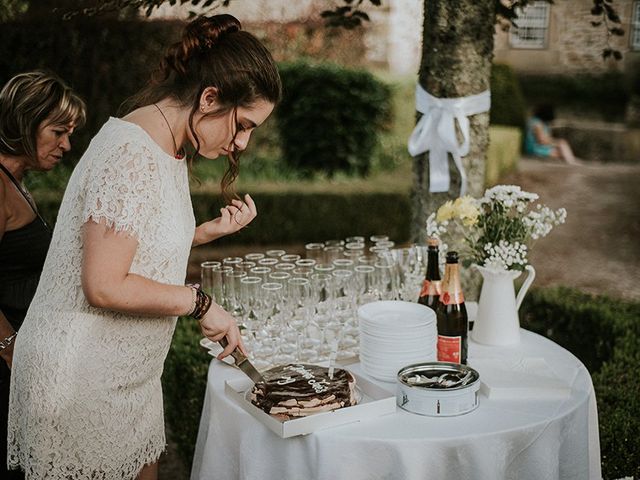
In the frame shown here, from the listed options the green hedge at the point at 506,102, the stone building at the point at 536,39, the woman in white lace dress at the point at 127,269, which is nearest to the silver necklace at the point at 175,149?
the woman in white lace dress at the point at 127,269

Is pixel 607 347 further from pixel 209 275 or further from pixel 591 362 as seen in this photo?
pixel 209 275

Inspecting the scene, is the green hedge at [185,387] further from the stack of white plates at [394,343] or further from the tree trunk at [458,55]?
the tree trunk at [458,55]

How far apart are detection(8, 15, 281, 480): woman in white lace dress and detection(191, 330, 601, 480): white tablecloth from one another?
0.25 metres

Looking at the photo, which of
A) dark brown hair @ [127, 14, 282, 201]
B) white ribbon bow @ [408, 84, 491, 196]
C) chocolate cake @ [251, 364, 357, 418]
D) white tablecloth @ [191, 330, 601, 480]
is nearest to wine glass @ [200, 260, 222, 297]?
white tablecloth @ [191, 330, 601, 480]

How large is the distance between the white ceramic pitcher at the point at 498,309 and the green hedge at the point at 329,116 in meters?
7.56

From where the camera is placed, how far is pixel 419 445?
2.05 meters

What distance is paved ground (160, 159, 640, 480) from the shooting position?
8.00 meters

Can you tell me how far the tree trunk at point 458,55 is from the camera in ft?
12.7

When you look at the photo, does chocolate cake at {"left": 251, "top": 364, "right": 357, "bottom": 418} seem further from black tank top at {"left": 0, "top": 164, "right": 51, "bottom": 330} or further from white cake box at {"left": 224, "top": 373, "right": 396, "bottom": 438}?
black tank top at {"left": 0, "top": 164, "right": 51, "bottom": 330}

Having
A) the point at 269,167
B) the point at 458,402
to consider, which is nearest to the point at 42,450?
the point at 458,402

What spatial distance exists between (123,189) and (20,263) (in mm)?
1011

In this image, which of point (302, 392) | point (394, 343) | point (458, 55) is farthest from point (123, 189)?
point (458, 55)

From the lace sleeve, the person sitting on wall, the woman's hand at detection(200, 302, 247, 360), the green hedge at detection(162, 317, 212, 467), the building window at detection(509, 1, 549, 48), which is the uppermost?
the lace sleeve

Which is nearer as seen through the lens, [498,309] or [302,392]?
[302,392]
